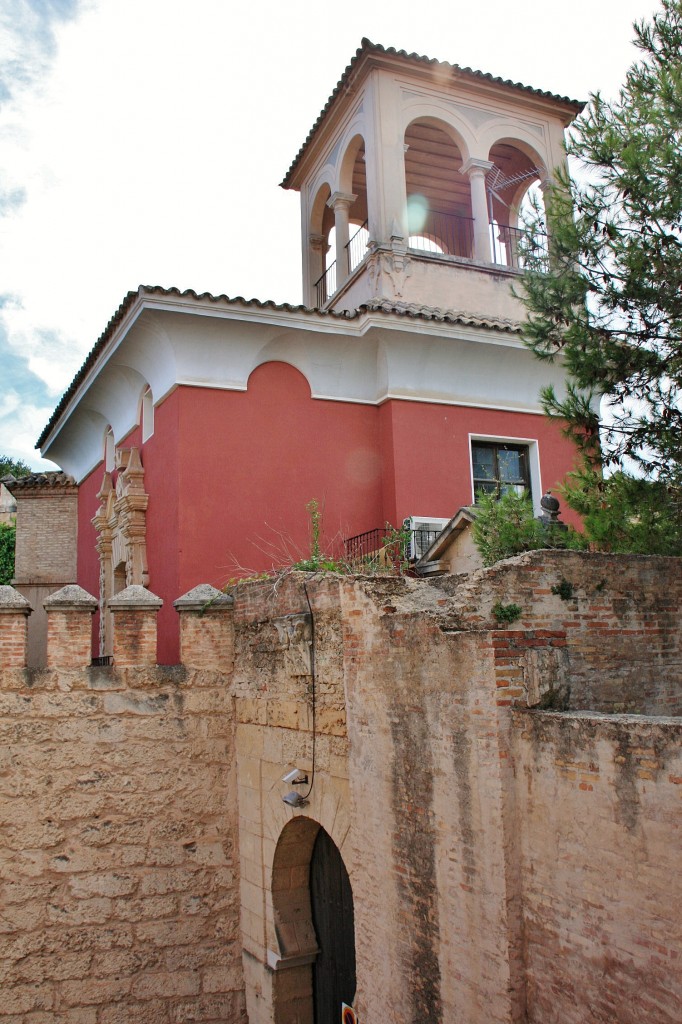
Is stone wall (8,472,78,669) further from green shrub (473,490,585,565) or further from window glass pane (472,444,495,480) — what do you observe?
green shrub (473,490,585,565)

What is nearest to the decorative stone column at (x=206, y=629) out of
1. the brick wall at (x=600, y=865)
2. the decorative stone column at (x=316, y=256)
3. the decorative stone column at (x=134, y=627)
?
the decorative stone column at (x=134, y=627)

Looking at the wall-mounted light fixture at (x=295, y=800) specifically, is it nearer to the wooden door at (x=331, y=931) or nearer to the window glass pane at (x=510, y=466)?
the wooden door at (x=331, y=931)

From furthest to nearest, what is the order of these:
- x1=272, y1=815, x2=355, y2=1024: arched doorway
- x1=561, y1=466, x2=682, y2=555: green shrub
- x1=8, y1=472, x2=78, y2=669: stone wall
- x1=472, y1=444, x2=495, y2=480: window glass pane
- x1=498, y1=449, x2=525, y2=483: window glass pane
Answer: x1=8, y1=472, x2=78, y2=669: stone wall
x1=498, y1=449, x2=525, y2=483: window glass pane
x1=472, y1=444, x2=495, y2=480: window glass pane
x1=272, y1=815, x2=355, y2=1024: arched doorway
x1=561, y1=466, x2=682, y2=555: green shrub

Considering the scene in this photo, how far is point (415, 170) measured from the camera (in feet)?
47.9

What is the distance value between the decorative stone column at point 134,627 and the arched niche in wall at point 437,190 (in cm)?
880

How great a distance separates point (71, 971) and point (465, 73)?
41.6 ft

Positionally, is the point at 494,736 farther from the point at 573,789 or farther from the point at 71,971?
the point at 71,971

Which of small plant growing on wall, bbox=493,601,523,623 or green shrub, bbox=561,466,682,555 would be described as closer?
small plant growing on wall, bbox=493,601,523,623

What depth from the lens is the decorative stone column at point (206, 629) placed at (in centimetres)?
788

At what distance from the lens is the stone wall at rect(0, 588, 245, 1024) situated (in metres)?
7.29

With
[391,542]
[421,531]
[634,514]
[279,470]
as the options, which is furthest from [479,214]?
[634,514]

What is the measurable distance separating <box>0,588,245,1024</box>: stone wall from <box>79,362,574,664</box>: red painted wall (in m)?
1.91

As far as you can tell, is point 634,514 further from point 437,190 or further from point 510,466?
point 437,190

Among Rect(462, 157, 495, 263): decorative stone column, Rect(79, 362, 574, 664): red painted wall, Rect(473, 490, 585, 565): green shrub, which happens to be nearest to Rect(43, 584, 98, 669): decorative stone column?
Rect(79, 362, 574, 664): red painted wall
